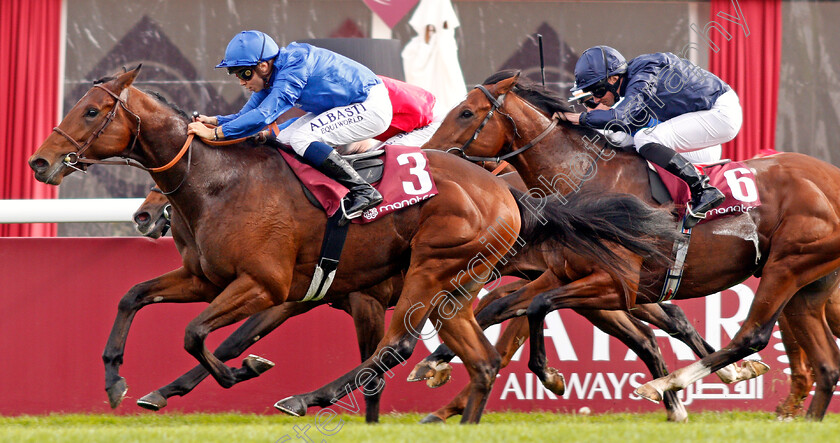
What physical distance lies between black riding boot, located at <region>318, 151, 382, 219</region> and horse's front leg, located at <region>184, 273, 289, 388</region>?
475mm

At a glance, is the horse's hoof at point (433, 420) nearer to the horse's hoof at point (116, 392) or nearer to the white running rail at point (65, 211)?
the horse's hoof at point (116, 392)

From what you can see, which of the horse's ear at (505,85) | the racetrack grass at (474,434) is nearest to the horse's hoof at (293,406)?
the racetrack grass at (474,434)

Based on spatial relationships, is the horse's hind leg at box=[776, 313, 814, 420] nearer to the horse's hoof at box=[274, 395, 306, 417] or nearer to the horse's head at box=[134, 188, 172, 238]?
the horse's hoof at box=[274, 395, 306, 417]

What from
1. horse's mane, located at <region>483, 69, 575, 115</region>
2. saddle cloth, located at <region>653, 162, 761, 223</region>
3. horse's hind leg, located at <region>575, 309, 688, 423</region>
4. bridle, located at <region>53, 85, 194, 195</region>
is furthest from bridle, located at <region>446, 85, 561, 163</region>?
bridle, located at <region>53, 85, 194, 195</region>

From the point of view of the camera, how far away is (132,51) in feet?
34.2

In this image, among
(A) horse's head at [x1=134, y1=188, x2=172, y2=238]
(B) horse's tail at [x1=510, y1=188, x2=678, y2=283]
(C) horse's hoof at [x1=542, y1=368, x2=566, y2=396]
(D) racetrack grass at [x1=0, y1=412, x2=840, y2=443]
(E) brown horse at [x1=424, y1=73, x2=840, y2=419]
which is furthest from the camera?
(A) horse's head at [x1=134, y1=188, x2=172, y2=238]

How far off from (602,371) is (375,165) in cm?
231

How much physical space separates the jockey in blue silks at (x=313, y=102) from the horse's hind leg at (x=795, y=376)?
2.65 metres

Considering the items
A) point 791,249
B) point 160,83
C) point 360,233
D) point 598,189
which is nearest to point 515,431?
point 360,233

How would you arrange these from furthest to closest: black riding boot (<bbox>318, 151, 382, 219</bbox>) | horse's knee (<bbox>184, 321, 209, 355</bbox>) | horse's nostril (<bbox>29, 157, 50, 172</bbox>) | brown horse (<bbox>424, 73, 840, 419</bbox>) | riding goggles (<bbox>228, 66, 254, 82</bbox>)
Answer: brown horse (<bbox>424, 73, 840, 419</bbox>) < riding goggles (<bbox>228, 66, 254, 82</bbox>) < black riding boot (<bbox>318, 151, 382, 219</bbox>) < horse's knee (<bbox>184, 321, 209, 355</bbox>) < horse's nostril (<bbox>29, 157, 50, 172</bbox>)

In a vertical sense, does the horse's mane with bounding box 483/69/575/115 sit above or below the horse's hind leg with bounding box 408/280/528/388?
above

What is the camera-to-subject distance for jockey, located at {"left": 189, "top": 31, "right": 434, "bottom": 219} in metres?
4.99

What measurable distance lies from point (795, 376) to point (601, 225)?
1.72 meters

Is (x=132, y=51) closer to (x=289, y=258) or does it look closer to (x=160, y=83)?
(x=160, y=83)
